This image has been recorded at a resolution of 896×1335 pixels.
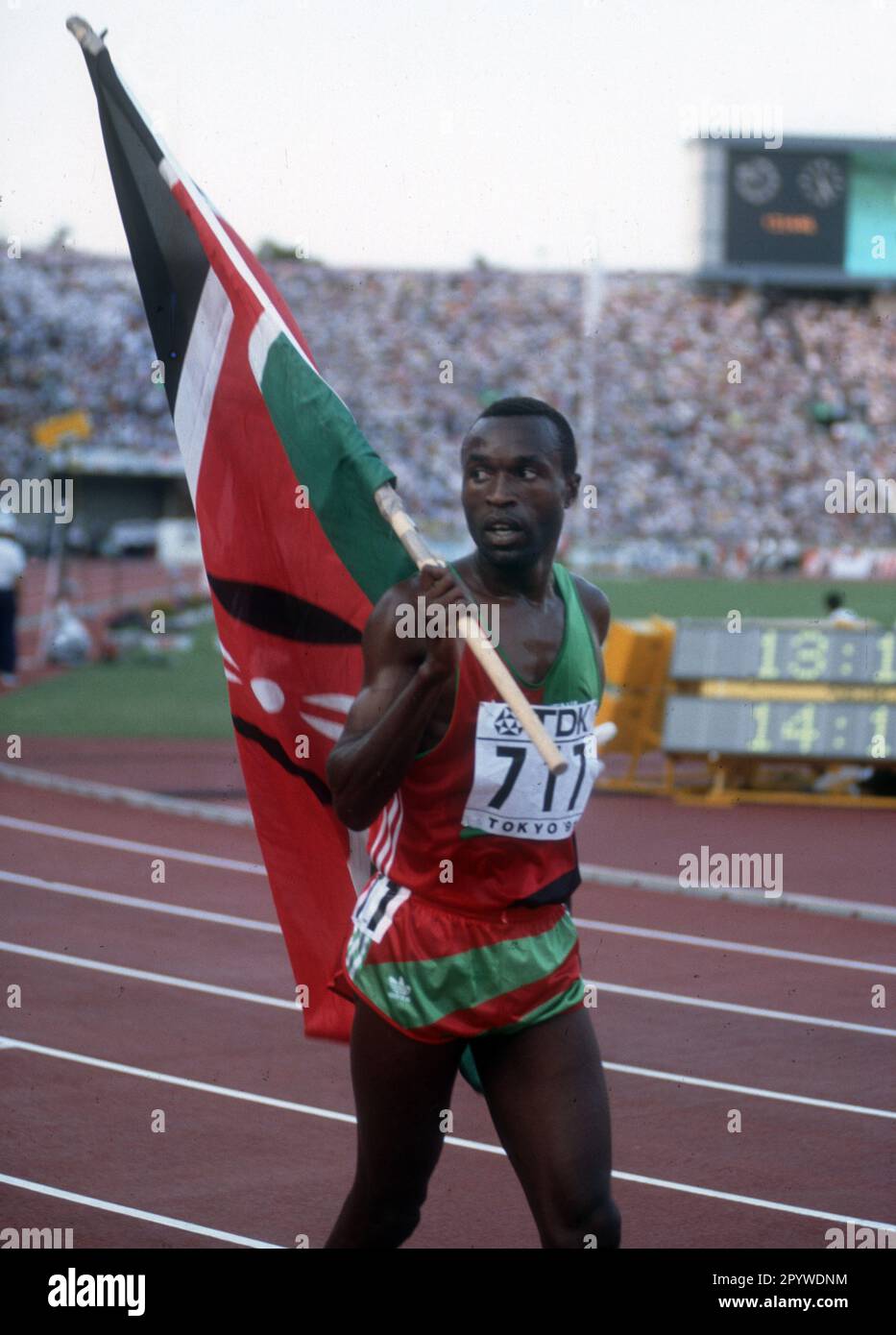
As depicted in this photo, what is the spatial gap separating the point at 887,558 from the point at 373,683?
49.2 meters

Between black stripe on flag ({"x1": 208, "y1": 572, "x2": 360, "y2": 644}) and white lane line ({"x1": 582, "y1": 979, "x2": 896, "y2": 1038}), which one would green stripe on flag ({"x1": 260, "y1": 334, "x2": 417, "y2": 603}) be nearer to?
black stripe on flag ({"x1": 208, "y1": 572, "x2": 360, "y2": 644})

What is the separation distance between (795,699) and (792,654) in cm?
33

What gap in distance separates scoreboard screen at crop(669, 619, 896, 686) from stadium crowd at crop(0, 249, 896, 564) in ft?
119

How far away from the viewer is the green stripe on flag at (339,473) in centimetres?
440

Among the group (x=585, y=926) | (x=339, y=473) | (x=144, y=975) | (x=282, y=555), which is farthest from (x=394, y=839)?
(x=585, y=926)

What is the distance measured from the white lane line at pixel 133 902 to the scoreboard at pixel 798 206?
167 ft

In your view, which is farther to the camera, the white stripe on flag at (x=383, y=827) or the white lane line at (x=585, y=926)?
the white lane line at (x=585, y=926)

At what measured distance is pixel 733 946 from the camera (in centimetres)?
950

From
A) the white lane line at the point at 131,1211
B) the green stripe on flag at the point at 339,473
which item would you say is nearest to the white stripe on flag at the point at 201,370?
the green stripe on flag at the point at 339,473

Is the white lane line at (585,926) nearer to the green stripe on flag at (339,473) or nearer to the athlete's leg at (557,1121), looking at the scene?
the green stripe on flag at (339,473)

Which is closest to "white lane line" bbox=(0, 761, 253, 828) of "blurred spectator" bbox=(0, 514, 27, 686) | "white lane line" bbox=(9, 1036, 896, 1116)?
"blurred spectator" bbox=(0, 514, 27, 686)

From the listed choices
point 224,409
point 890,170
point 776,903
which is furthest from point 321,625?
point 890,170

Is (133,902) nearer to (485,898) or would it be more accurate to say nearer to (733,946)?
(733,946)
